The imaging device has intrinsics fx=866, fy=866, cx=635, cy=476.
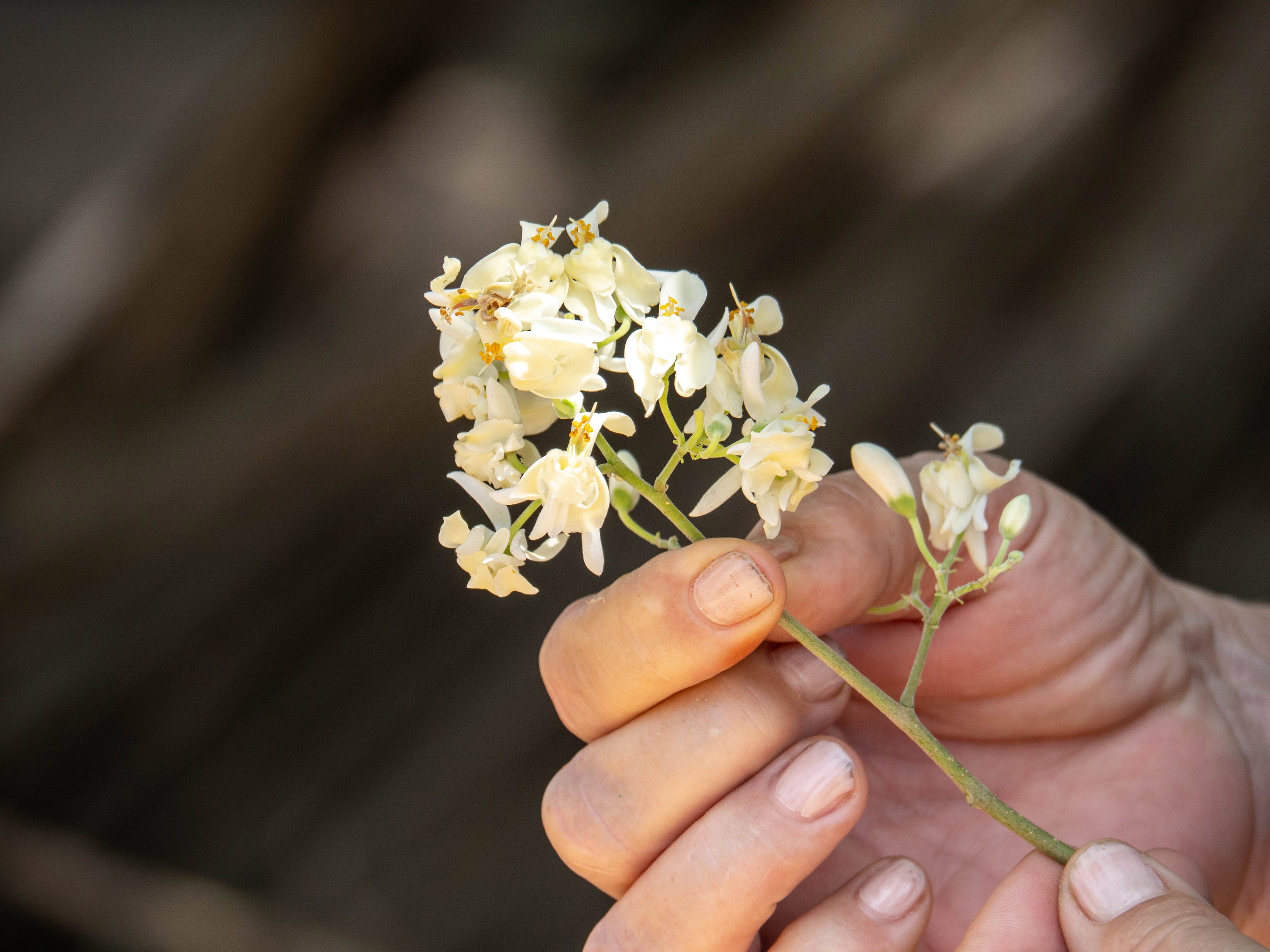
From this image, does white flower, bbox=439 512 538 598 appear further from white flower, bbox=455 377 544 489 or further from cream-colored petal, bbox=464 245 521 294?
cream-colored petal, bbox=464 245 521 294

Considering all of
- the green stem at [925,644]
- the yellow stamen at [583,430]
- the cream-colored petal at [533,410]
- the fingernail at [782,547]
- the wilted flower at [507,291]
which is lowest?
the green stem at [925,644]

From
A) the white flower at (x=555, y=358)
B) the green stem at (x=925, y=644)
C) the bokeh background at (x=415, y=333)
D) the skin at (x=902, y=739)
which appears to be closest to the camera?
the white flower at (x=555, y=358)

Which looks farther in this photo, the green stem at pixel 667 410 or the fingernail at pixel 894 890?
the fingernail at pixel 894 890

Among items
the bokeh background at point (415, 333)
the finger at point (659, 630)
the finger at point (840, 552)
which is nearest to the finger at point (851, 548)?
the finger at point (840, 552)

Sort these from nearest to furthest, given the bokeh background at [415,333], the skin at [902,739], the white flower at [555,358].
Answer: the white flower at [555,358], the skin at [902,739], the bokeh background at [415,333]

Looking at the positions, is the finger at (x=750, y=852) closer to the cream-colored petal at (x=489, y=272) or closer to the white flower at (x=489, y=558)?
the white flower at (x=489, y=558)

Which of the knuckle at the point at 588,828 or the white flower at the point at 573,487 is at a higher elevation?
the white flower at the point at 573,487

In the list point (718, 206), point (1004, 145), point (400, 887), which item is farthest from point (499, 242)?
point (400, 887)

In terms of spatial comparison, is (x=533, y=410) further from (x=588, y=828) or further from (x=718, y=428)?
(x=588, y=828)
